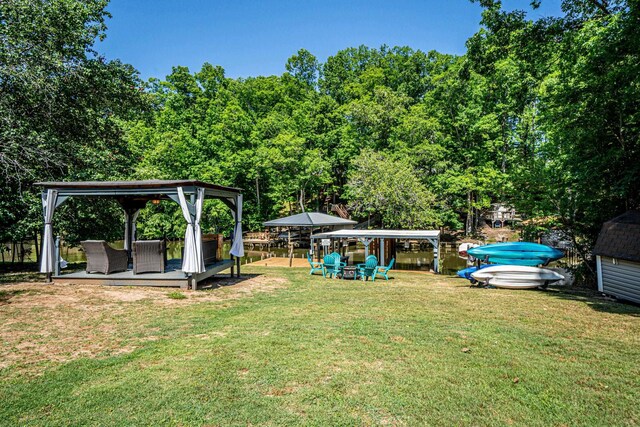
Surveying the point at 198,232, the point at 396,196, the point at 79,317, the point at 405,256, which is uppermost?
the point at 396,196

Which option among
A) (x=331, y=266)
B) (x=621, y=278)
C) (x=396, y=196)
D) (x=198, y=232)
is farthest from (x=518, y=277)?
(x=396, y=196)

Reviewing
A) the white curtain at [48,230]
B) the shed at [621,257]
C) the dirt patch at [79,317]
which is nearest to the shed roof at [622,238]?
the shed at [621,257]

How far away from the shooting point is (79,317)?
691 cm

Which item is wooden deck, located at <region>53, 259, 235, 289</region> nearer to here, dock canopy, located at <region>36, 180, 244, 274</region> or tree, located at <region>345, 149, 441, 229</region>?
dock canopy, located at <region>36, 180, 244, 274</region>

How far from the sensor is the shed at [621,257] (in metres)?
8.98

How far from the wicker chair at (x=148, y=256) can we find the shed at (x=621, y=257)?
39.3 ft

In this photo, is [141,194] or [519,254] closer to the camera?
[141,194]

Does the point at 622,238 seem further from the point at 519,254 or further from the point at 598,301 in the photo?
the point at 519,254

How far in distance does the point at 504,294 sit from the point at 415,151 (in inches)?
803

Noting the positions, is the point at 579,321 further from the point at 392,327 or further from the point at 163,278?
the point at 163,278

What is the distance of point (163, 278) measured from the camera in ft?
33.0

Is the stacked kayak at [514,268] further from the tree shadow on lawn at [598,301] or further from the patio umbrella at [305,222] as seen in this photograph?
the patio umbrella at [305,222]

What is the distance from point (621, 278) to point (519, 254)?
3.73 m

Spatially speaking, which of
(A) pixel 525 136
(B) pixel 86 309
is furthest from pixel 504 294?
(A) pixel 525 136
